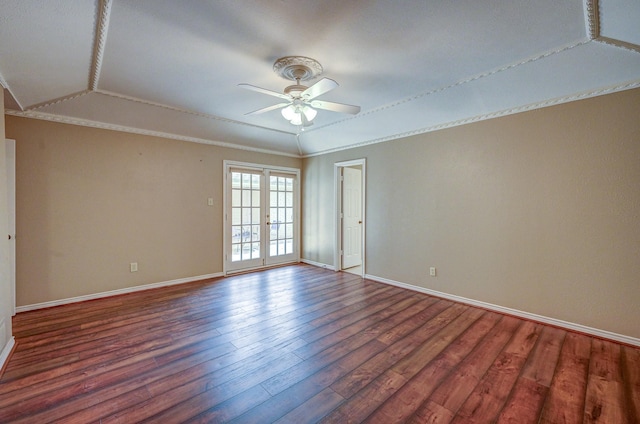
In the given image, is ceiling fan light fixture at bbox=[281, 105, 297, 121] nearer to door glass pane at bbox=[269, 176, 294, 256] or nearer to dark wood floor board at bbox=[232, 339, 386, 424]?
dark wood floor board at bbox=[232, 339, 386, 424]

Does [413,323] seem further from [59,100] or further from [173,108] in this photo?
[59,100]

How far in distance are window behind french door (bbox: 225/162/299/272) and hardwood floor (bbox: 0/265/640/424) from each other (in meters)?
1.73

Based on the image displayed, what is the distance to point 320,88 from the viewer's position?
2.30m

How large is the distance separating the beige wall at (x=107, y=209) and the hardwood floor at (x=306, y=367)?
1.85ft

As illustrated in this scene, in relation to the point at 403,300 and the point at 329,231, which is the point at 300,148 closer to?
the point at 329,231

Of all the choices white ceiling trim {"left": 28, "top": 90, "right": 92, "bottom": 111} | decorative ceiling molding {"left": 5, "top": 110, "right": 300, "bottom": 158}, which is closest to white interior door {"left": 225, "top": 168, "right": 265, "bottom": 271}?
decorative ceiling molding {"left": 5, "top": 110, "right": 300, "bottom": 158}

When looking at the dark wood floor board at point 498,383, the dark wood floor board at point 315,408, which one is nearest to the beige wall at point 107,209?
the dark wood floor board at point 315,408

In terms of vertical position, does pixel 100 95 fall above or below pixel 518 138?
above

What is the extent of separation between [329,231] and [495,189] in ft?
9.86

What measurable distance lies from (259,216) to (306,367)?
3.61 meters

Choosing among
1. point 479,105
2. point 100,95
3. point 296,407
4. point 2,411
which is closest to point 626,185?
point 479,105

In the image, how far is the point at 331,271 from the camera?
5.41 meters

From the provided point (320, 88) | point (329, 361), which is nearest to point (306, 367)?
point (329, 361)

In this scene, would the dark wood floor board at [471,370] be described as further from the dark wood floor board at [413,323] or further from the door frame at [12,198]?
the door frame at [12,198]
